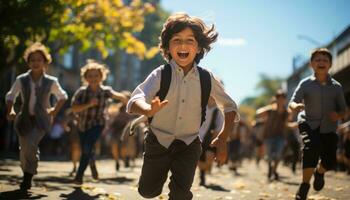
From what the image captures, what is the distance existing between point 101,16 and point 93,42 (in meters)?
1.42

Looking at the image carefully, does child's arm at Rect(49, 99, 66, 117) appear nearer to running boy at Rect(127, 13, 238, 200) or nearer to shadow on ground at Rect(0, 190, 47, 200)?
shadow on ground at Rect(0, 190, 47, 200)

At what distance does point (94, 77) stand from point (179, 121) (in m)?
4.53

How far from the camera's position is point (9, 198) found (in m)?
6.27

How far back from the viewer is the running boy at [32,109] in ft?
23.5

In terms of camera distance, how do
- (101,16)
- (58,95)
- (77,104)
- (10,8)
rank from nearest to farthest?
1. (58,95)
2. (77,104)
3. (10,8)
4. (101,16)

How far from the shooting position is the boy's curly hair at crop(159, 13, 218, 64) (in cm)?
471


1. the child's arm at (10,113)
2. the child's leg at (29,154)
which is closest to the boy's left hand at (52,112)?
the child's leg at (29,154)

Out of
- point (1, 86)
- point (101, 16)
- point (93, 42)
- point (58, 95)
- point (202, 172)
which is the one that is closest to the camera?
point (58, 95)

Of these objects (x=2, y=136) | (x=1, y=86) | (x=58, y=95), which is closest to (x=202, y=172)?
(x=58, y=95)

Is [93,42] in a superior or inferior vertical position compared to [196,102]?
superior

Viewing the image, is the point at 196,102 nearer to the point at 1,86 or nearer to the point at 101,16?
the point at 101,16

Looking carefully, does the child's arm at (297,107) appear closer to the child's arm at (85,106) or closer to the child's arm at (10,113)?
the child's arm at (85,106)

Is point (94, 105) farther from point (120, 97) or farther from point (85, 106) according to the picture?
point (120, 97)

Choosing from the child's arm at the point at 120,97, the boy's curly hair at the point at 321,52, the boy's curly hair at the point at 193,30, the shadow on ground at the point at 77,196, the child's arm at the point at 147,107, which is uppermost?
the boy's curly hair at the point at 321,52
